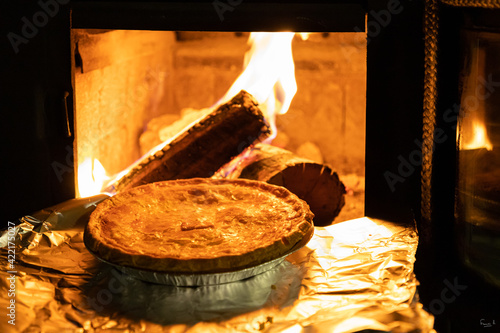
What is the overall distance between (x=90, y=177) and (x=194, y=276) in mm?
1085

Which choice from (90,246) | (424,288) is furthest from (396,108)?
(90,246)

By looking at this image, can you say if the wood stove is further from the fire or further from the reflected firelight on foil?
the fire

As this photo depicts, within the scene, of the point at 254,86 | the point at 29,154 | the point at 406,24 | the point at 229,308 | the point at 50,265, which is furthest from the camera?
the point at 254,86

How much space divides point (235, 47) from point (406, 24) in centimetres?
109

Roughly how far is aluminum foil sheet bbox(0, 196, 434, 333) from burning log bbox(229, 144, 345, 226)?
444 mm

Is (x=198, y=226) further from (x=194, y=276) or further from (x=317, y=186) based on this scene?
(x=317, y=186)

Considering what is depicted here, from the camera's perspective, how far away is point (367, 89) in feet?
6.24

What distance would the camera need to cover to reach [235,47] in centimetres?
277

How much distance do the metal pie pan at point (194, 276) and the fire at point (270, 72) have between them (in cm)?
106

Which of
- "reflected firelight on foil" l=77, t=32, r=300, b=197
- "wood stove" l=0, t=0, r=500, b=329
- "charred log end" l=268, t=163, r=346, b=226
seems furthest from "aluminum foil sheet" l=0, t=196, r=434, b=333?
"reflected firelight on foil" l=77, t=32, r=300, b=197

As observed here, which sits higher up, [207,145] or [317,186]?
[207,145]

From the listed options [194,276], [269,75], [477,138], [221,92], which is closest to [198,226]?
[194,276]

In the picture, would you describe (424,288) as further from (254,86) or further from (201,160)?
(254,86)

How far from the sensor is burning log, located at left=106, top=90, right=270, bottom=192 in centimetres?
215
